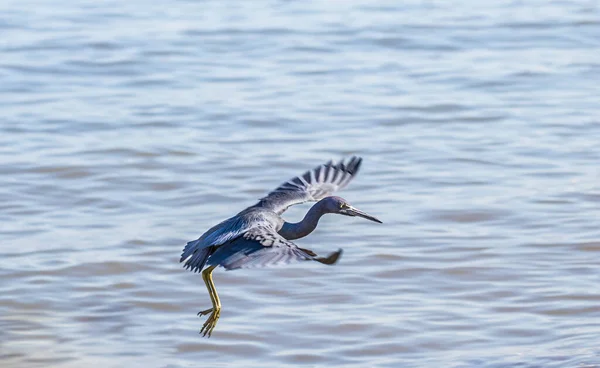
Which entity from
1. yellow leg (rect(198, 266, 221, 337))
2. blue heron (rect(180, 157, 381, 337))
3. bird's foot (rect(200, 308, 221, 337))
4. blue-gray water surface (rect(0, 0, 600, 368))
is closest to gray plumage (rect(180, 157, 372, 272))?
blue heron (rect(180, 157, 381, 337))

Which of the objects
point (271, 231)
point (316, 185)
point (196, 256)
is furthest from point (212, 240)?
point (316, 185)

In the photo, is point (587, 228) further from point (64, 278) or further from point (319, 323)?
point (64, 278)

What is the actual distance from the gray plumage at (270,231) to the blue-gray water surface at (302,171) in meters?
0.98

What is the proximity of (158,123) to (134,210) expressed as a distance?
2.47m

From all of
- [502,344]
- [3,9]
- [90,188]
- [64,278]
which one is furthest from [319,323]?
[3,9]

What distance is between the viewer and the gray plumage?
5.69 meters

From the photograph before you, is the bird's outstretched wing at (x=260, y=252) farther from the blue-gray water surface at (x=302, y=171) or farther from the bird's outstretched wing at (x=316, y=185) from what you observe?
the blue-gray water surface at (x=302, y=171)

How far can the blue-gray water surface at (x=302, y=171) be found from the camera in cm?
759

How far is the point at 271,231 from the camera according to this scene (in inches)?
246

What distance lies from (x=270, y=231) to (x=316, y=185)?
1184 mm

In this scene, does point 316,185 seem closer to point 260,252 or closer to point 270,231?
point 270,231

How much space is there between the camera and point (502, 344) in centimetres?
729

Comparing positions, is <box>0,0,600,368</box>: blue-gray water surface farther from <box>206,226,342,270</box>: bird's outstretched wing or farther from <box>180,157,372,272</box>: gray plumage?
<box>206,226,342,270</box>: bird's outstretched wing

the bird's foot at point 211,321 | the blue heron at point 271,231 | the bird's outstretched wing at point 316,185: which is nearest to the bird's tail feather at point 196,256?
the blue heron at point 271,231
